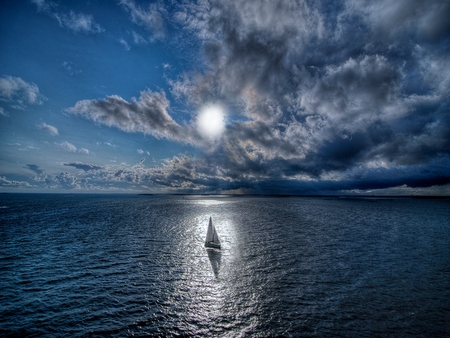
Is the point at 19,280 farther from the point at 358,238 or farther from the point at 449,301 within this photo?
the point at 358,238

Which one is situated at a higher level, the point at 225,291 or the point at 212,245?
the point at 212,245

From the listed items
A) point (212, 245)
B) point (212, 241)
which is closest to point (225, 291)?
point (212, 245)

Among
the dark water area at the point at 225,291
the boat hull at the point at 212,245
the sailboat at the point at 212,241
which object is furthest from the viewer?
the sailboat at the point at 212,241

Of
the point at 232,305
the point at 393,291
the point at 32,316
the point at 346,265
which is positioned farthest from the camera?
the point at 346,265

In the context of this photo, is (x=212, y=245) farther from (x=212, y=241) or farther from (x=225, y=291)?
(x=225, y=291)

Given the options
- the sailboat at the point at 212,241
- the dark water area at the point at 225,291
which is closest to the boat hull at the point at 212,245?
the sailboat at the point at 212,241

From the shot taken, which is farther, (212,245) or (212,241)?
(212,241)

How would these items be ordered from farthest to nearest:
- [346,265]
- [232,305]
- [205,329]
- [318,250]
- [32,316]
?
[318,250], [346,265], [232,305], [32,316], [205,329]

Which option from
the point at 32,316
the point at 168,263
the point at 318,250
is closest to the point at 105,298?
the point at 32,316

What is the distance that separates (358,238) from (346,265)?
24104 mm

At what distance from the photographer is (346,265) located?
31.1 m

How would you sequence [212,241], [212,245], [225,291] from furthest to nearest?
[212,241], [212,245], [225,291]

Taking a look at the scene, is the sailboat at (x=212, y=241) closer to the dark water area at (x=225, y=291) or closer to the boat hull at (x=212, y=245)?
the boat hull at (x=212, y=245)

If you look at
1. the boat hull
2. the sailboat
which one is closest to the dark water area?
the boat hull
